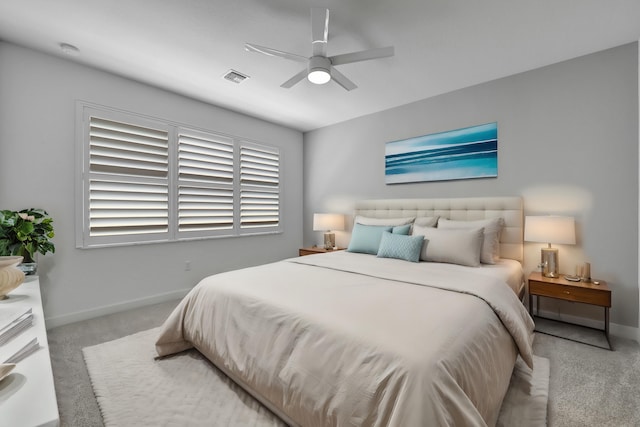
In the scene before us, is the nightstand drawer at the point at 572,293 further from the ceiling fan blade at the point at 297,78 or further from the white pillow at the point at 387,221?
the ceiling fan blade at the point at 297,78

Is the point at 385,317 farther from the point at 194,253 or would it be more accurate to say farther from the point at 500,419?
the point at 194,253

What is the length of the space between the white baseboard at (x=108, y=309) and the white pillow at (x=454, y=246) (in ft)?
9.93

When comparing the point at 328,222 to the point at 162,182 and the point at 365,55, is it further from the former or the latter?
the point at 365,55

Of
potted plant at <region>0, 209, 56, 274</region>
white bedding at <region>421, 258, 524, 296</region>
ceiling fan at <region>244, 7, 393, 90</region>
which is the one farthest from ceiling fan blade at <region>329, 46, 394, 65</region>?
potted plant at <region>0, 209, 56, 274</region>

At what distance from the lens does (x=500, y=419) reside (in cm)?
158

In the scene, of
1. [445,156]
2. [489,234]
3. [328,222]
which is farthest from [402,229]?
[328,222]

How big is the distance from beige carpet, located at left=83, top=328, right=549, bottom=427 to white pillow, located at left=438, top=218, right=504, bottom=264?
0.94 metres

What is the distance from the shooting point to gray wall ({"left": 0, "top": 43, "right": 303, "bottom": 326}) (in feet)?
8.52

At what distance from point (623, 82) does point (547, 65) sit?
2.06 feet

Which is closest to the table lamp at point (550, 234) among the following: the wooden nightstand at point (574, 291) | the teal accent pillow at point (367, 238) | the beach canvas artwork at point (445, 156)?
the wooden nightstand at point (574, 291)

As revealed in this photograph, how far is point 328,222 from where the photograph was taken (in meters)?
4.45

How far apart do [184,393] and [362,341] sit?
1269 millimetres

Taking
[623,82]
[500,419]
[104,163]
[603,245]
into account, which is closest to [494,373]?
[500,419]

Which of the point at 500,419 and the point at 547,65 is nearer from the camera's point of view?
the point at 500,419
